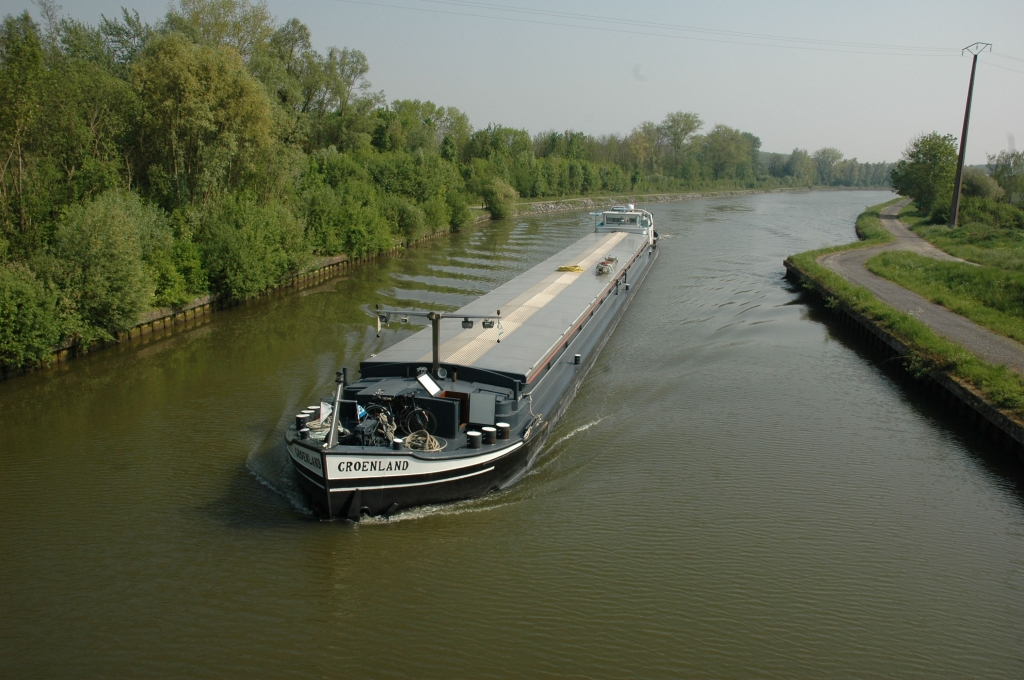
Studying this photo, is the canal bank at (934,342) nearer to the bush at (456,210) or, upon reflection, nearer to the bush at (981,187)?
the bush at (981,187)

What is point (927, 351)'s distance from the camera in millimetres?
20156

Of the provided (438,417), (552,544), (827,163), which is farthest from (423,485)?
(827,163)

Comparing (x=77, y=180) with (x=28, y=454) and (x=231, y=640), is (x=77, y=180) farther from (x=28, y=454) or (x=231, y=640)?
(x=231, y=640)

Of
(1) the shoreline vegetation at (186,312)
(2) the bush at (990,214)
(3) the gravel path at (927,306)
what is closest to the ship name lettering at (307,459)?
(1) the shoreline vegetation at (186,312)

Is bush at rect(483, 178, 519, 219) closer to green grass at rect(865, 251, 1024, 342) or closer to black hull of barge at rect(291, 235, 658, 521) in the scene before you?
green grass at rect(865, 251, 1024, 342)

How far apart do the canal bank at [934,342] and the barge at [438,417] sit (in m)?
9.15

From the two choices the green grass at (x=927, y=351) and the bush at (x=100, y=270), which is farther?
the bush at (x=100, y=270)

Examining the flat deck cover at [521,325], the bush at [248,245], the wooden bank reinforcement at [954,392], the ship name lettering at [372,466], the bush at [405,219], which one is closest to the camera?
the ship name lettering at [372,466]

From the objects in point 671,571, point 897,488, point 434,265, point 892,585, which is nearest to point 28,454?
point 671,571

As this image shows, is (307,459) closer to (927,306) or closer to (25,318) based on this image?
(25,318)

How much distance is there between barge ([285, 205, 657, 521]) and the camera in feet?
38.2

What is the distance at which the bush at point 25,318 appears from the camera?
18.2 m

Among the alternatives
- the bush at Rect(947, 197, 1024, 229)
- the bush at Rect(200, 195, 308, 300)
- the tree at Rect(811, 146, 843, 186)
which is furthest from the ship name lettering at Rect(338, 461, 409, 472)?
the tree at Rect(811, 146, 843, 186)

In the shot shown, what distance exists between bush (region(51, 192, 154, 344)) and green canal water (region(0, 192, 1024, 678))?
1.76 meters
